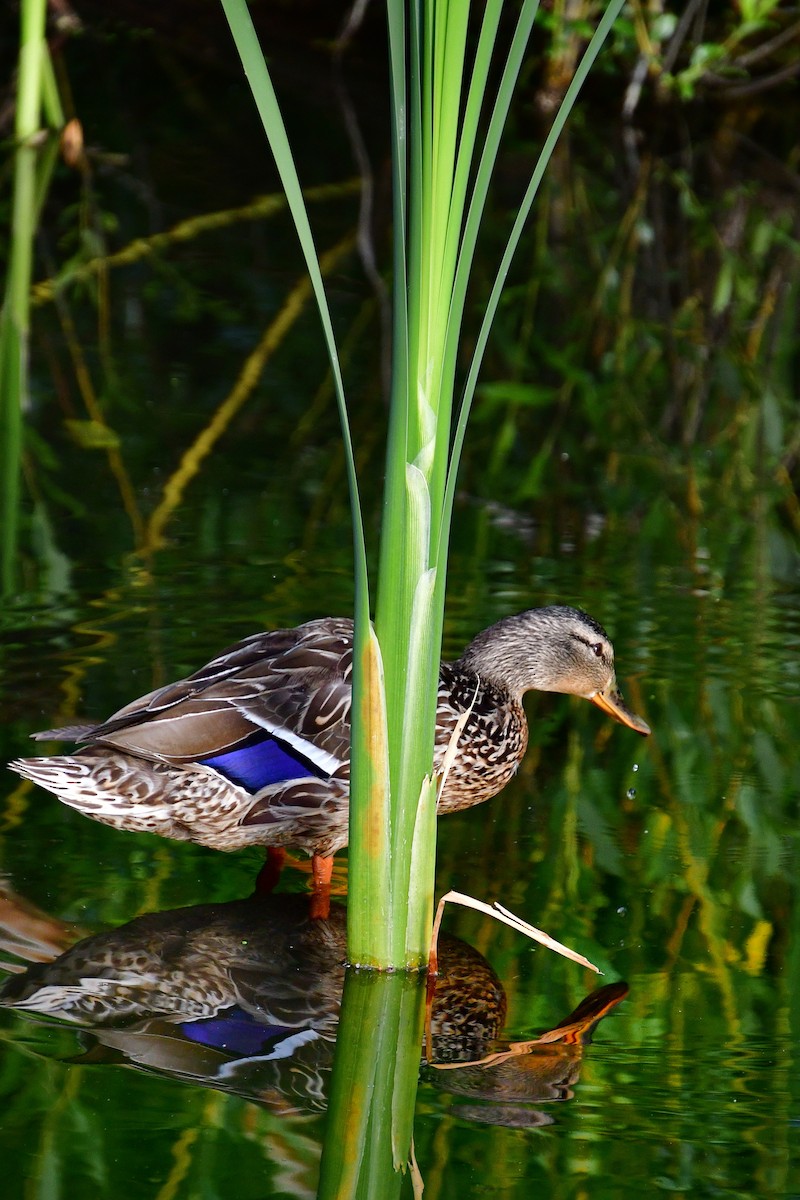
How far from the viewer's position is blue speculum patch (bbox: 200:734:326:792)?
14.7 ft

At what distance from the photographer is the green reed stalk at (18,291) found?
7195 mm

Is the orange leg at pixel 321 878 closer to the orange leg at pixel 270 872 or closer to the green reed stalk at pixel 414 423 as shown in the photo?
the orange leg at pixel 270 872

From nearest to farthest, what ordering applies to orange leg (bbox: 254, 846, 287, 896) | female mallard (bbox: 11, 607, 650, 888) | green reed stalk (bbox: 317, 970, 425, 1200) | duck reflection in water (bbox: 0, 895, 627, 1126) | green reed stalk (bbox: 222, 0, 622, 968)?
green reed stalk (bbox: 222, 0, 622, 968), green reed stalk (bbox: 317, 970, 425, 1200), duck reflection in water (bbox: 0, 895, 627, 1126), female mallard (bbox: 11, 607, 650, 888), orange leg (bbox: 254, 846, 287, 896)

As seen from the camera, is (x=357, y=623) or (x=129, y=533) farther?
(x=129, y=533)

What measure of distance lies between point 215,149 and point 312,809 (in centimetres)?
1095

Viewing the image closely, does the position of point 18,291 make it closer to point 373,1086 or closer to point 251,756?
point 251,756

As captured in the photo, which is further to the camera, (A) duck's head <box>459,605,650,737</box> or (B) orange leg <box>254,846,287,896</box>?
(A) duck's head <box>459,605,650,737</box>

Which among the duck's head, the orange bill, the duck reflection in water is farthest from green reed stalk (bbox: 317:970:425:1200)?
the orange bill

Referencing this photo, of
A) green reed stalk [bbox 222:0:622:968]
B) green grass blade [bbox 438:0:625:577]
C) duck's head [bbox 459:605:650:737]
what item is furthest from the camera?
duck's head [bbox 459:605:650:737]

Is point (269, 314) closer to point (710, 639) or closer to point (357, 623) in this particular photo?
point (710, 639)

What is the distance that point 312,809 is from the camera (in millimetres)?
4445

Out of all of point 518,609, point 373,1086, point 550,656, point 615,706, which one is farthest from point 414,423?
point 518,609

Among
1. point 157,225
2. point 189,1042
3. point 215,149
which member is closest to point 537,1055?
point 189,1042

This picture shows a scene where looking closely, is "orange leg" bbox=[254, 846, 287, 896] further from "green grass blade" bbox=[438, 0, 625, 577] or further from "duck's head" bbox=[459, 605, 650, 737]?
"green grass blade" bbox=[438, 0, 625, 577]
